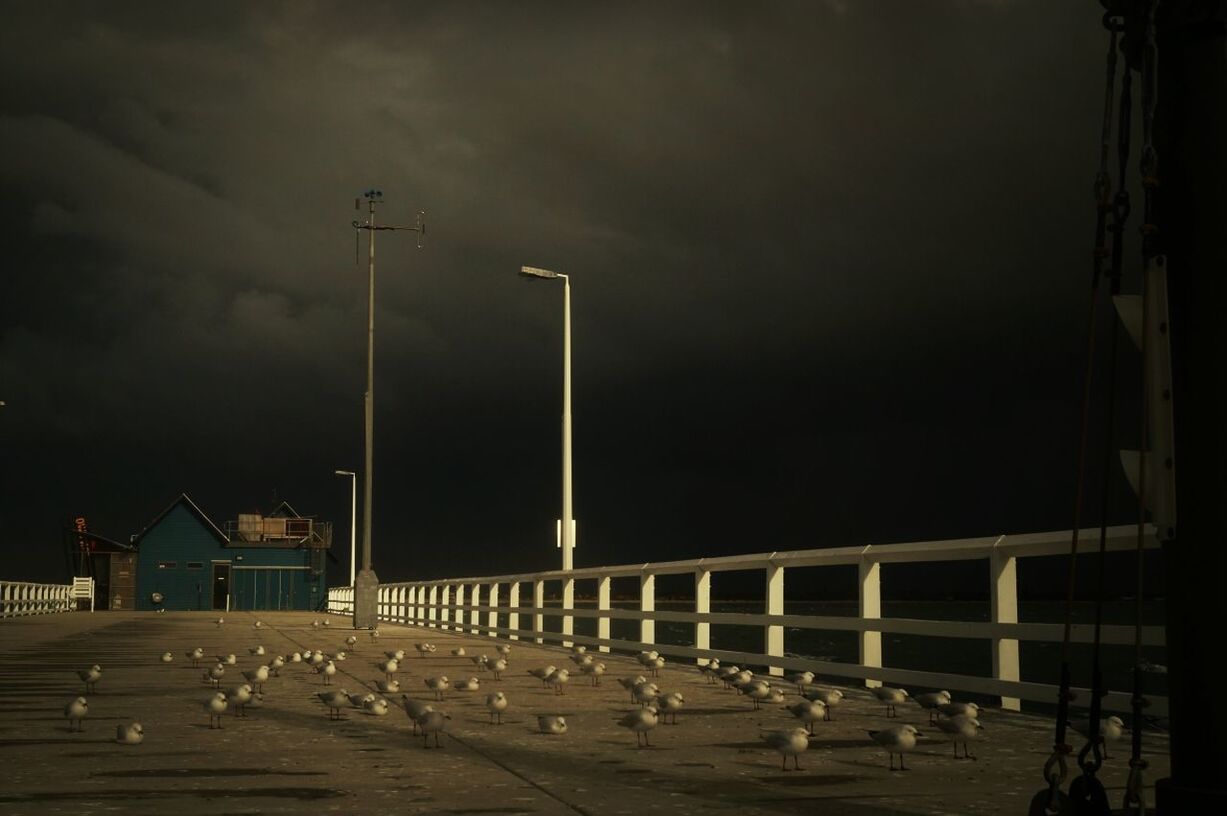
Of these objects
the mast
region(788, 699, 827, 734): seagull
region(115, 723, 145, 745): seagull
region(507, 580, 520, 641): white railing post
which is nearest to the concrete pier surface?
region(115, 723, 145, 745): seagull

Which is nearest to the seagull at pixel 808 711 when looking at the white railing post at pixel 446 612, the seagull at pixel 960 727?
the seagull at pixel 960 727

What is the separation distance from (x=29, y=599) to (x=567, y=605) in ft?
106

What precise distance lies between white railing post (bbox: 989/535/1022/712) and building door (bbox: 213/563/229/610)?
8878 centimetres

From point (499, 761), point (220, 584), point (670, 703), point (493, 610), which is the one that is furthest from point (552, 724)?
point (220, 584)

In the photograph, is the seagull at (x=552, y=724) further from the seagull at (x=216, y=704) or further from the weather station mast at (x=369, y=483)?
the weather station mast at (x=369, y=483)

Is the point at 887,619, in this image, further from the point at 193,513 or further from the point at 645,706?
the point at 193,513

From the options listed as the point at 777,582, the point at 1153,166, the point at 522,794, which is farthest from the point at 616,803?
the point at 777,582

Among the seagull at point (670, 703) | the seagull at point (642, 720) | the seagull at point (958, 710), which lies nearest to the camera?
the seagull at point (642, 720)

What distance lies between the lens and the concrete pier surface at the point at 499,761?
→ 224 inches

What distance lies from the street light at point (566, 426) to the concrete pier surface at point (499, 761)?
46.2 feet

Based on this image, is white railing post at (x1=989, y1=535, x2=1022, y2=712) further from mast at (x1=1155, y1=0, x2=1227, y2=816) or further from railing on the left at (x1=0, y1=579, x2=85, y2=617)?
railing on the left at (x1=0, y1=579, x2=85, y2=617)

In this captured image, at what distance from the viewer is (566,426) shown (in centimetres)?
2739

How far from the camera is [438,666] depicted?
16.3 metres

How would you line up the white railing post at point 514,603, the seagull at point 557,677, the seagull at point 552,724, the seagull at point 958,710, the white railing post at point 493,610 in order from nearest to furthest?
the seagull at point 958,710 < the seagull at point 552,724 < the seagull at point 557,677 < the white railing post at point 514,603 < the white railing post at point 493,610
